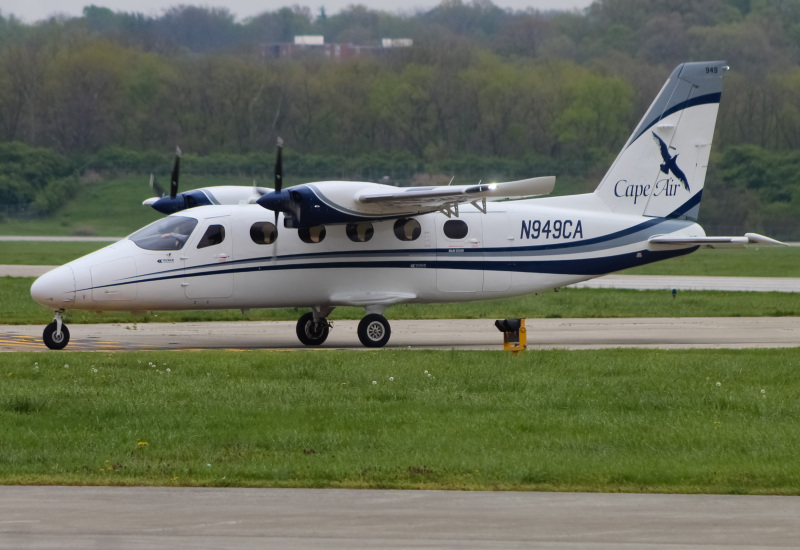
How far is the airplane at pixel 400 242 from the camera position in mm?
20219

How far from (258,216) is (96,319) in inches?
289

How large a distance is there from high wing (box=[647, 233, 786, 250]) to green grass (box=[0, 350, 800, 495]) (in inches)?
148

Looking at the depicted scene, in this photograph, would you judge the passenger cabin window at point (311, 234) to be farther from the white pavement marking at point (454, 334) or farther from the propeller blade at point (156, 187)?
the propeller blade at point (156, 187)

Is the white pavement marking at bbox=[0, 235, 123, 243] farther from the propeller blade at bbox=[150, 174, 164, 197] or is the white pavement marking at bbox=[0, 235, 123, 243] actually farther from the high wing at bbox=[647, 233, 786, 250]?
the high wing at bbox=[647, 233, 786, 250]

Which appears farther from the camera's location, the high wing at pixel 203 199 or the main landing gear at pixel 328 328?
the high wing at pixel 203 199

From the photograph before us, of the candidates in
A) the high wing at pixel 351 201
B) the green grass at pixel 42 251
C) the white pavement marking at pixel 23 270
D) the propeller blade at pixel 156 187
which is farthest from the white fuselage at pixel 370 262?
the green grass at pixel 42 251

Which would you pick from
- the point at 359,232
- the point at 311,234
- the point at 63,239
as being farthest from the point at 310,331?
the point at 63,239

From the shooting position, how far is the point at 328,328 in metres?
22.6

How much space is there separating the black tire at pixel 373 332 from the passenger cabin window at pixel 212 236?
3.01 meters

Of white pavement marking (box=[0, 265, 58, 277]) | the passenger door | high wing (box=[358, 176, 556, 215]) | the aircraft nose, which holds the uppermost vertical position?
high wing (box=[358, 176, 556, 215])

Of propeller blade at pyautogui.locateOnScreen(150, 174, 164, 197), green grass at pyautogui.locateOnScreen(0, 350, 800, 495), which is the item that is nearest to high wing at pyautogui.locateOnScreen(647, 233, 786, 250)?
green grass at pyautogui.locateOnScreen(0, 350, 800, 495)

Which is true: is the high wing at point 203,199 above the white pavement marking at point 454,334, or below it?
above

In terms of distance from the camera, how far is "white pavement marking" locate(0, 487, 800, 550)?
8281mm

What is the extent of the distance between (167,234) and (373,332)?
4128 millimetres
